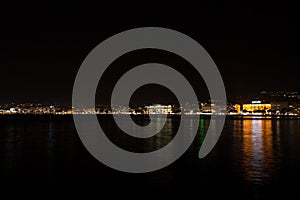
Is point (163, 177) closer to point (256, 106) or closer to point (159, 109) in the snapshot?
point (256, 106)

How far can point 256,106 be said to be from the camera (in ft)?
447

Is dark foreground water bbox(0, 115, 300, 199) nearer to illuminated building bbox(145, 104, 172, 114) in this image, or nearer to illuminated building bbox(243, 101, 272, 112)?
illuminated building bbox(243, 101, 272, 112)

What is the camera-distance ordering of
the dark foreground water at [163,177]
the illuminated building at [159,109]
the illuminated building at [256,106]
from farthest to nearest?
the illuminated building at [159,109], the illuminated building at [256,106], the dark foreground water at [163,177]

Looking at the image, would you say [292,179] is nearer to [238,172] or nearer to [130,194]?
[238,172]

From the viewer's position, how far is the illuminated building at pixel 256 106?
131975 millimetres

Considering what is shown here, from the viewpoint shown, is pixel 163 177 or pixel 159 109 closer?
pixel 163 177

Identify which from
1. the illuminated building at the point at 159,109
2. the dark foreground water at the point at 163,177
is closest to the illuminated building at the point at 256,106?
the illuminated building at the point at 159,109

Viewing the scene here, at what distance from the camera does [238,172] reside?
40.5 feet

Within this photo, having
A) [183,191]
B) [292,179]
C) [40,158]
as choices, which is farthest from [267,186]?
[40,158]

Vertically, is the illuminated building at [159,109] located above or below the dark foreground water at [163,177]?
above

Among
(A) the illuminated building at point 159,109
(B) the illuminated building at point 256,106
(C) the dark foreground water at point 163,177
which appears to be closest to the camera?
(C) the dark foreground water at point 163,177

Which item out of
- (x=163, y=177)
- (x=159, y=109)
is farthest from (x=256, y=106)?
(x=163, y=177)

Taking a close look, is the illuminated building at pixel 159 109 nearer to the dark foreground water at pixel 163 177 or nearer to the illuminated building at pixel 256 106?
the illuminated building at pixel 256 106

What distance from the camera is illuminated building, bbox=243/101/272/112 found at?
131975 mm
